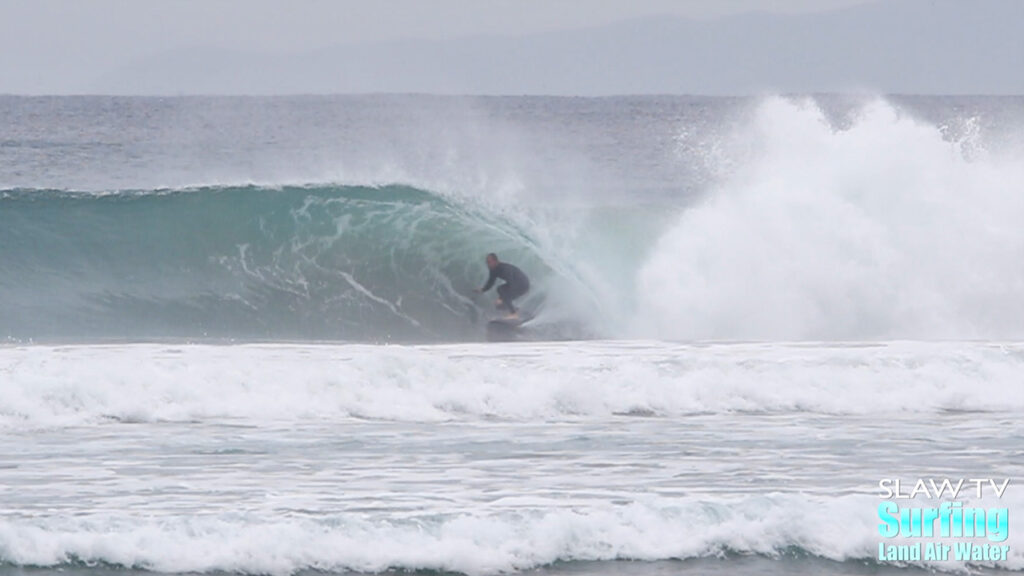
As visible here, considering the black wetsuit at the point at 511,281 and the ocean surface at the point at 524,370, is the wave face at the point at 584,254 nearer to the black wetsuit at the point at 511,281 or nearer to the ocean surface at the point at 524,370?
the ocean surface at the point at 524,370

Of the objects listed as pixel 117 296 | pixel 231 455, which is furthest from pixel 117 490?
pixel 117 296

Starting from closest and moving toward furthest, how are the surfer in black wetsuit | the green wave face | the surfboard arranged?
the surfboard, the surfer in black wetsuit, the green wave face

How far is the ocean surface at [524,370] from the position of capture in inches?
300

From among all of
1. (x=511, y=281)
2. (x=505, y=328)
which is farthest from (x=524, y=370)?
(x=511, y=281)

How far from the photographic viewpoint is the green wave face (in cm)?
1650

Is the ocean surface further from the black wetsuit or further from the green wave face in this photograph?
the black wetsuit

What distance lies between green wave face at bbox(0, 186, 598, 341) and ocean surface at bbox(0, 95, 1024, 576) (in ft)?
0.15

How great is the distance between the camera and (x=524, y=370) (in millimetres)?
12133

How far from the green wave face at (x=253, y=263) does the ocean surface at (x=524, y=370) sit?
47 millimetres

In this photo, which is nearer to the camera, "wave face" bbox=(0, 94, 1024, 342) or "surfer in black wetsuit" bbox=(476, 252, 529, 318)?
"surfer in black wetsuit" bbox=(476, 252, 529, 318)

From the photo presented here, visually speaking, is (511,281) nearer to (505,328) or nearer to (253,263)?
(505,328)

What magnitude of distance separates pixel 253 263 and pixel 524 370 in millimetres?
6631

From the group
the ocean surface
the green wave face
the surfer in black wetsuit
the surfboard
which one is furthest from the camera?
the green wave face

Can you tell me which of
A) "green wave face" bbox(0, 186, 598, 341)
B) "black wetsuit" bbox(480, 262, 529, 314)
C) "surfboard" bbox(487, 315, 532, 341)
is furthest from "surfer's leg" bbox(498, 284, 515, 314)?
"green wave face" bbox(0, 186, 598, 341)
